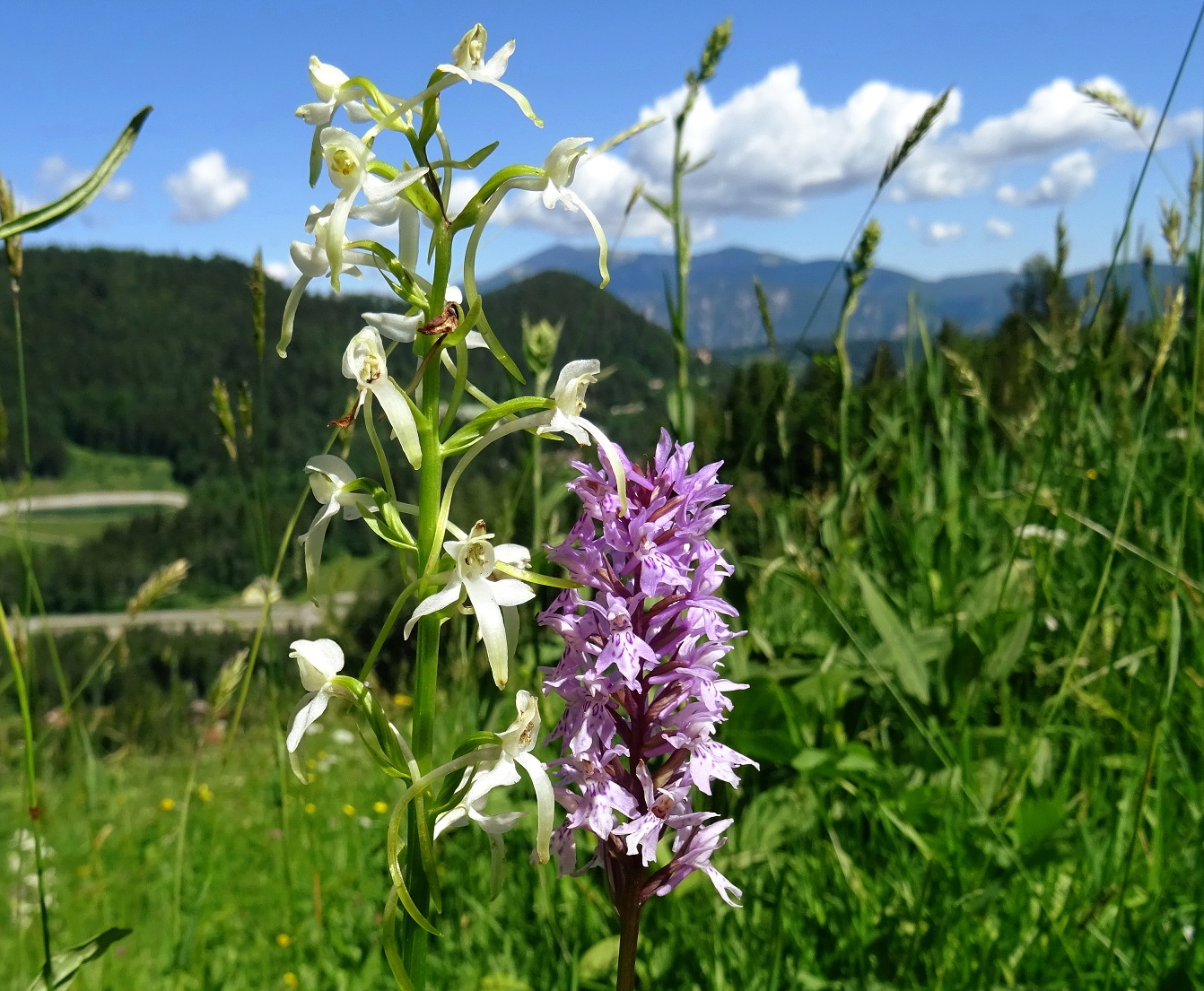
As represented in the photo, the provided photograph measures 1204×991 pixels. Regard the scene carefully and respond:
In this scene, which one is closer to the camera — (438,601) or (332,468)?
(438,601)

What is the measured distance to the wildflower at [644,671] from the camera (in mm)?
1228

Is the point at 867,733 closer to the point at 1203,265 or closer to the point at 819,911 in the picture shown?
the point at 819,911

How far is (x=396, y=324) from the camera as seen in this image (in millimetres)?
1179

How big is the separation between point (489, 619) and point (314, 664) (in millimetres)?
244

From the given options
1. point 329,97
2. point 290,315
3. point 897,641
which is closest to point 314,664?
point 290,315

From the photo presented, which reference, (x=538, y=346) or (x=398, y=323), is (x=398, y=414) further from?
(x=538, y=346)

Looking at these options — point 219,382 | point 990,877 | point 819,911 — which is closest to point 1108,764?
point 990,877

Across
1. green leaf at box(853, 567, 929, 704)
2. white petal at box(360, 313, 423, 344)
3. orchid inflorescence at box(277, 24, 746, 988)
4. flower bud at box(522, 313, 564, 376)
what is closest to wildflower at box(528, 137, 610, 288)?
orchid inflorescence at box(277, 24, 746, 988)

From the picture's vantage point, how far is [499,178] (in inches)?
46.8

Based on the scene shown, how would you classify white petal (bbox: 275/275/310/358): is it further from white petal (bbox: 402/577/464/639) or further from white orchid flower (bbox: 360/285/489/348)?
white petal (bbox: 402/577/464/639)

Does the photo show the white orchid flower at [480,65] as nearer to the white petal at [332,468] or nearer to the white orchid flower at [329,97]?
the white orchid flower at [329,97]

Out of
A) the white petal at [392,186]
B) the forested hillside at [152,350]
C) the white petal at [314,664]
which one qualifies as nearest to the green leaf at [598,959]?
the white petal at [314,664]

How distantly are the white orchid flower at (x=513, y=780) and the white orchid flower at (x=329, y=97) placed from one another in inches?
29.6

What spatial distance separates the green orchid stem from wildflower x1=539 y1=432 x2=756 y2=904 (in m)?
0.19
